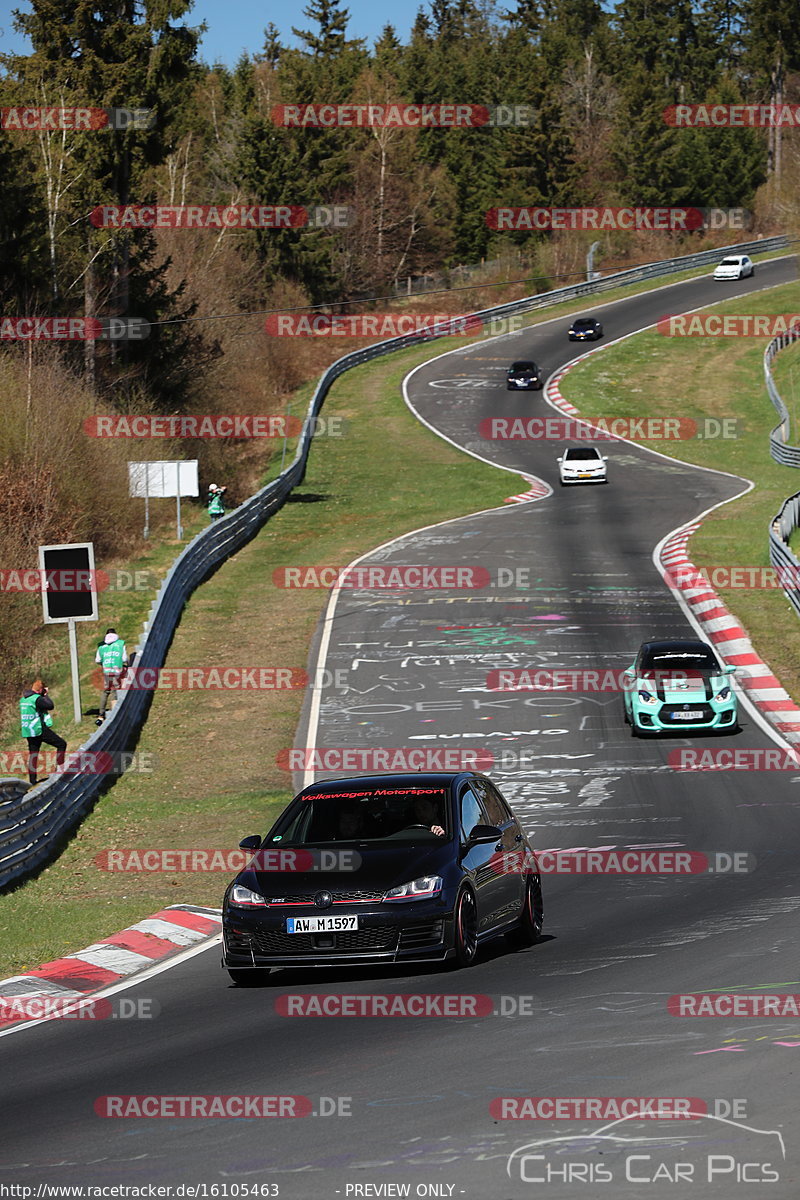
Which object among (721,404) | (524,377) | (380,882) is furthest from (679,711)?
(524,377)

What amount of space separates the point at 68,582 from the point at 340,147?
86.3 metres

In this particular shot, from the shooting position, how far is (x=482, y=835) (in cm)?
1136

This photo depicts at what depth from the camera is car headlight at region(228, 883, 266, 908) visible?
11.0 meters

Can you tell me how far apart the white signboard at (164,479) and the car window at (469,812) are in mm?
29854

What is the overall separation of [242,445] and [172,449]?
1164 centimetres

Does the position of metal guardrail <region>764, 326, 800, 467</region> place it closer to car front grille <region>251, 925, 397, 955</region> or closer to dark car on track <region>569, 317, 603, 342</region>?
dark car on track <region>569, 317, 603, 342</region>

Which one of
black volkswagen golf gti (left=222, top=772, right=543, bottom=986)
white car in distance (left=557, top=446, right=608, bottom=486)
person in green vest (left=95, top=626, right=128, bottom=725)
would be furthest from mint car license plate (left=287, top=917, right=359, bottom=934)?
white car in distance (left=557, top=446, right=608, bottom=486)

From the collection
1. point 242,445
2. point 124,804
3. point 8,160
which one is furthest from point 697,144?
point 124,804

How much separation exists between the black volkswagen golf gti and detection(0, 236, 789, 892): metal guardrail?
6.49m

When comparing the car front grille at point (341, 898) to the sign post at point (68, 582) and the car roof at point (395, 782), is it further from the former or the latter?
the sign post at point (68, 582)

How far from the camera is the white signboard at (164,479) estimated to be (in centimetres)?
4159

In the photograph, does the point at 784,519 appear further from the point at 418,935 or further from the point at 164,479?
the point at 418,935

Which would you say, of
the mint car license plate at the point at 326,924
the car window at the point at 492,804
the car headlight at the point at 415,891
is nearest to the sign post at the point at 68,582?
the car window at the point at 492,804

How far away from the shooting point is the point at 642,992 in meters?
10.1
